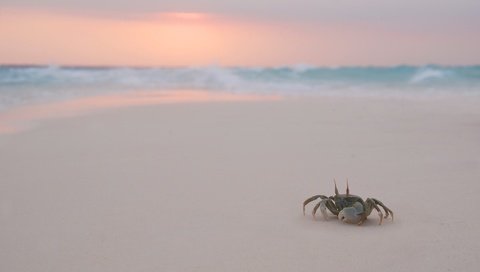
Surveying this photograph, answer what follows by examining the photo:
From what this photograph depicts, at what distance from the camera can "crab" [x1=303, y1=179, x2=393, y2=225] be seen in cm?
406

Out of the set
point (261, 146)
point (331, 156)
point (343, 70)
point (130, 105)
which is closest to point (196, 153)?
point (261, 146)

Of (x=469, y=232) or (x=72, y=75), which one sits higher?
(x=72, y=75)

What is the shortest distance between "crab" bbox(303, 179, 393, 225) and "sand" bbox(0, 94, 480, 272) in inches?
2.7

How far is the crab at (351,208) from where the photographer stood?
406 centimetres

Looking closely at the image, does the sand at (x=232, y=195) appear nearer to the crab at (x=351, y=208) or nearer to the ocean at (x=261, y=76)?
the crab at (x=351, y=208)

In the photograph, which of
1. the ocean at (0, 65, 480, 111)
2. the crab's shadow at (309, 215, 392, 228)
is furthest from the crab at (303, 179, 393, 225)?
the ocean at (0, 65, 480, 111)

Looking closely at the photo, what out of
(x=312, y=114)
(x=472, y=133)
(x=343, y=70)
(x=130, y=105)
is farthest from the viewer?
(x=343, y=70)

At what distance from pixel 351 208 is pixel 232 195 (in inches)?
Answer: 47.4

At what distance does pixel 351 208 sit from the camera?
4070 millimetres

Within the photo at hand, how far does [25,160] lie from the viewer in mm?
6449

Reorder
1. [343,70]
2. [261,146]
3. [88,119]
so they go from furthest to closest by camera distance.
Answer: [343,70] → [88,119] → [261,146]

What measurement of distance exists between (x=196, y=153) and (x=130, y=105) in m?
6.48

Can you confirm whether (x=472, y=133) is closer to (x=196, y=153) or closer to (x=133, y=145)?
(x=196, y=153)

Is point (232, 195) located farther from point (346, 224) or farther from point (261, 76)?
point (261, 76)
